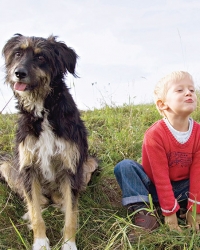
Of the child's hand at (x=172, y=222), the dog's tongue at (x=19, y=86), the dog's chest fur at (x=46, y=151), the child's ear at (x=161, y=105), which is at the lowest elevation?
the child's hand at (x=172, y=222)

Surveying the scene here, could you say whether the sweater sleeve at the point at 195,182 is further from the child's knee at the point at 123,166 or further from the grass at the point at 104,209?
the child's knee at the point at 123,166

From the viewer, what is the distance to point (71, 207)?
3.11 meters

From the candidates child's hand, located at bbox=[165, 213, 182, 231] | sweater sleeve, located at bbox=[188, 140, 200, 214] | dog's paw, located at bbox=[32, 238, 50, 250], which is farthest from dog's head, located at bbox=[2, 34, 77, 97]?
child's hand, located at bbox=[165, 213, 182, 231]

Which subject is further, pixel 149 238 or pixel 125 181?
pixel 125 181

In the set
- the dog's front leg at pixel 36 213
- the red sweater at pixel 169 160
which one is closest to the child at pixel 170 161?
the red sweater at pixel 169 160

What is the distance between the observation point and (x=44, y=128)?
312 centimetres

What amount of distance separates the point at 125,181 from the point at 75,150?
59 cm

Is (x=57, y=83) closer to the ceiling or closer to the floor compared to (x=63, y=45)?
closer to the floor

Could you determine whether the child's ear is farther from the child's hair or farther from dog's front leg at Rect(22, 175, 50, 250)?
dog's front leg at Rect(22, 175, 50, 250)

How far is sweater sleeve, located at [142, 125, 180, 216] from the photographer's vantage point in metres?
3.01

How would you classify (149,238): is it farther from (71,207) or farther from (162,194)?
(71,207)

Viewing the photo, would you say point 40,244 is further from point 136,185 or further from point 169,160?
point 169,160

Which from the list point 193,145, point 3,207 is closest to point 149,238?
point 193,145

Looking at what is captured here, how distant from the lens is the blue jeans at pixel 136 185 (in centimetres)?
320
